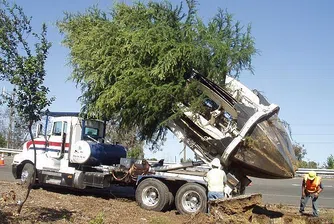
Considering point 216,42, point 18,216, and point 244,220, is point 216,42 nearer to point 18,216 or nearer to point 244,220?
point 244,220

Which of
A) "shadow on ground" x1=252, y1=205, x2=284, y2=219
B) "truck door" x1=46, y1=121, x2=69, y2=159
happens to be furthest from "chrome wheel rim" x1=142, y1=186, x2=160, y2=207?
"truck door" x1=46, y1=121, x2=69, y2=159

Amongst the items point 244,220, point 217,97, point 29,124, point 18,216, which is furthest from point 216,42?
point 18,216

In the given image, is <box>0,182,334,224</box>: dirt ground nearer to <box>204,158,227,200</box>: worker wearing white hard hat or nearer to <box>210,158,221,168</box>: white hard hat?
<box>204,158,227,200</box>: worker wearing white hard hat

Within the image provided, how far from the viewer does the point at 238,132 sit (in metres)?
10.8

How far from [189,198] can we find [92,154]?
3758mm

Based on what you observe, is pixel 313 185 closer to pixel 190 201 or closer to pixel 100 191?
pixel 190 201

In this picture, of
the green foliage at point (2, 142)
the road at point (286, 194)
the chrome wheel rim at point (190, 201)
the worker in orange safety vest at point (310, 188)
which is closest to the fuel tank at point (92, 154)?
the chrome wheel rim at point (190, 201)

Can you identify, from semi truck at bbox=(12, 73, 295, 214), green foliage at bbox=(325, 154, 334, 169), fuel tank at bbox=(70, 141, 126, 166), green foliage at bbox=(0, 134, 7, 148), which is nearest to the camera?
semi truck at bbox=(12, 73, 295, 214)

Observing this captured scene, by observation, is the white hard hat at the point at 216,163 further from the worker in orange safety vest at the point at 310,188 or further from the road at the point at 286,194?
the road at the point at 286,194

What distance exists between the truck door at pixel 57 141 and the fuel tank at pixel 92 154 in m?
0.46

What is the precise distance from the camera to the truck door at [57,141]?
1421 cm

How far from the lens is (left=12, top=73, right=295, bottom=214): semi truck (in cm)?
1057

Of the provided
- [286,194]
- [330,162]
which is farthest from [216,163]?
[330,162]

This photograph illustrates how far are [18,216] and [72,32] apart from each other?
6.97 metres
